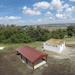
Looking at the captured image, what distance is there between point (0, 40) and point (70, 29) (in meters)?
30.1

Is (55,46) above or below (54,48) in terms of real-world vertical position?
above

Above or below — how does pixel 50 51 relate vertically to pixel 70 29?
below

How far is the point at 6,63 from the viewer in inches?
780

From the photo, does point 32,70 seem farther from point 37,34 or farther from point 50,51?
point 37,34

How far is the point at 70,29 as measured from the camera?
5031 cm

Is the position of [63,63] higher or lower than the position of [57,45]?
lower

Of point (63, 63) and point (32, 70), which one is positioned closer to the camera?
point (32, 70)

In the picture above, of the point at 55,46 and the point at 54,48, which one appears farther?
the point at 54,48

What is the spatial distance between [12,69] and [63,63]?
27.5 feet

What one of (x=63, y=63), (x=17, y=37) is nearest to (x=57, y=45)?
(x=63, y=63)

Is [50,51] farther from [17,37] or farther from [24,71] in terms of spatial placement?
[17,37]

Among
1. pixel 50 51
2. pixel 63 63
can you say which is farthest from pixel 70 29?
pixel 63 63

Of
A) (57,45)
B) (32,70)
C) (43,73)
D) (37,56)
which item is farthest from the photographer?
(57,45)

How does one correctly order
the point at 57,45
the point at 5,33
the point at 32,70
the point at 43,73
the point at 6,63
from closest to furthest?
the point at 43,73 < the point at 32,70 < the point at 6,63 < the point at 57,45 < the point at 5,33
